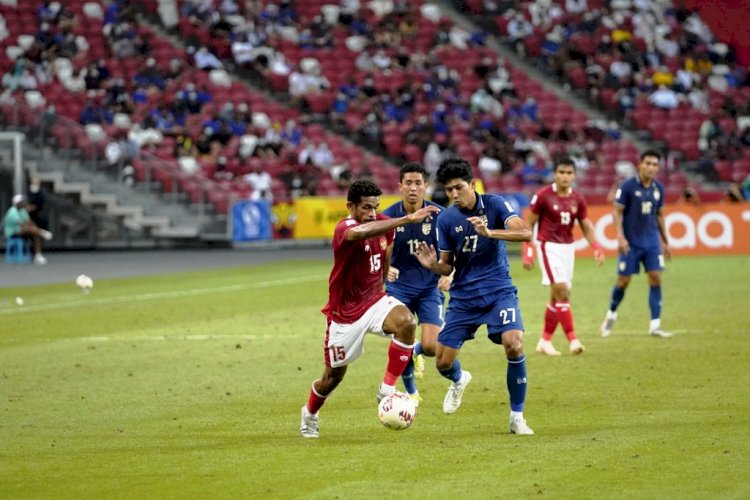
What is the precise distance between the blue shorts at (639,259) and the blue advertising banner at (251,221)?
66.6 feet

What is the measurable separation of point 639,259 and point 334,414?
24.9 ft

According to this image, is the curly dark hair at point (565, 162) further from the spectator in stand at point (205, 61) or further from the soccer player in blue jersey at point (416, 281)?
the spectator in stand at point (205, 61)

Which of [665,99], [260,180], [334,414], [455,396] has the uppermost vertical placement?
[665,99]

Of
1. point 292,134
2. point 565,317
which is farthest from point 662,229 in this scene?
point 292,134

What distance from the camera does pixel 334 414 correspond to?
12562 millimetres

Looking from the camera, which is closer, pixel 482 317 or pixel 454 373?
pixel 482 317

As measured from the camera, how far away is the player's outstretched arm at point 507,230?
35.5 feet

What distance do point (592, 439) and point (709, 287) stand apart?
1574cm

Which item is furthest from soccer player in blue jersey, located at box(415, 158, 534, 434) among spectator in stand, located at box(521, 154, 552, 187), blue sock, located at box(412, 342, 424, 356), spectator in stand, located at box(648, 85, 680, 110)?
spectator in stand, located at box(648, 85, 680, 110)

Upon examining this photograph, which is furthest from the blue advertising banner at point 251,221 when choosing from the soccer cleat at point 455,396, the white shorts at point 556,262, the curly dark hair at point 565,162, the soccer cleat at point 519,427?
the soccer cleat at point 519,427

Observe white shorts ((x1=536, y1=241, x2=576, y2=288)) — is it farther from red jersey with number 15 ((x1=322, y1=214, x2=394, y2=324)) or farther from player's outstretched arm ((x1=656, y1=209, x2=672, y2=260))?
red jersey with number 15 ((x1=322, y1=214, x2=394, y2=324))

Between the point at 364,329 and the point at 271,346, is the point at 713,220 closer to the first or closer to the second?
the point at 271,346

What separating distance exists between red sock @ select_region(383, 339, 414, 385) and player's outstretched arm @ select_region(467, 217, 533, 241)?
3.72 ft

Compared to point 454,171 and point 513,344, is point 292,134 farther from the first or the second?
point 513,344
